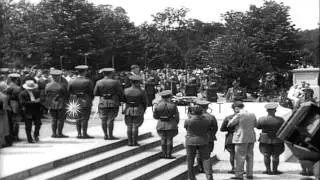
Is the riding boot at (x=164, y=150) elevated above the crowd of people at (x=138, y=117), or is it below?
below

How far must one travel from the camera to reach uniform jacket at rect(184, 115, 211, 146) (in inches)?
404

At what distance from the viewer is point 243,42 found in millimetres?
27953

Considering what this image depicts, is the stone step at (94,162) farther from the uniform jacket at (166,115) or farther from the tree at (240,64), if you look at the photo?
the tree at (240,64)

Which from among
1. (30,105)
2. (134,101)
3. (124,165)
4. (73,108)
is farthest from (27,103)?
(124,165)

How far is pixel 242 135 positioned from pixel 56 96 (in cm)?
465

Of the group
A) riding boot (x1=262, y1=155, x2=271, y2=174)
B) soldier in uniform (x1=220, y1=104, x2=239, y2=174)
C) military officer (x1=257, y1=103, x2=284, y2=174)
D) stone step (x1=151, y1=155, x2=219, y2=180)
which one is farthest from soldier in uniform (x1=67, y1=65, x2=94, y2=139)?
riding boot (x1=262, y1=155, x2=271, y2=174)

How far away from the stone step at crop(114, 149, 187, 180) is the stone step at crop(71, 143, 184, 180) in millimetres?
109

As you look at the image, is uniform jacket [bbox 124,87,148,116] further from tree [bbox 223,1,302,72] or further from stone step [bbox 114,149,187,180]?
tree [bbox 223,1,302,72]

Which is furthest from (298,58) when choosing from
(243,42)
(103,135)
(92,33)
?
(103,135)

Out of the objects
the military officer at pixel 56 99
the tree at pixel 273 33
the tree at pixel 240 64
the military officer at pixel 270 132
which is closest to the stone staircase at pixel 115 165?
the military officer at pixel 56 99

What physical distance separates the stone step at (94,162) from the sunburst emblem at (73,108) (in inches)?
54.7

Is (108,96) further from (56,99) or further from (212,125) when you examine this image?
(212,125)

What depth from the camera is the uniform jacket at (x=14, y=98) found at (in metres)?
11.6

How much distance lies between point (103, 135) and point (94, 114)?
506 cm
